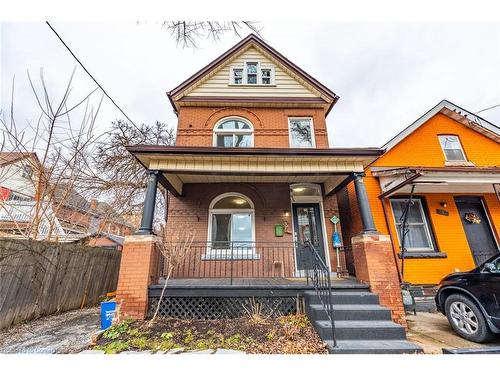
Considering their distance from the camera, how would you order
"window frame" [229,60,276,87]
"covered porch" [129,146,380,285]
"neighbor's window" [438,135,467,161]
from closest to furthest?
"covered porch" [129,146,380,285]
"neighbor's window" [438,135,467,161]
"window frame" [229,60,276,87]

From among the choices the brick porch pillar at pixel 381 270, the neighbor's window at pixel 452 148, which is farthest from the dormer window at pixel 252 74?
the neighbor's window at pixel 452 148

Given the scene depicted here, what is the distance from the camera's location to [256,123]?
812cm

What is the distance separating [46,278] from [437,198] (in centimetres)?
1204

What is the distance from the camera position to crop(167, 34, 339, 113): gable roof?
27.2ft

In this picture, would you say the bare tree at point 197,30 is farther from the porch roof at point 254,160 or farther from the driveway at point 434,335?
the driveway at point 434,335

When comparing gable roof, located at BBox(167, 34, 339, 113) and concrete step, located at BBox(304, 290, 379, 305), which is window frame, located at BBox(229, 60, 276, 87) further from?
concrete step, located at BBox(304, 290, 379, 305)

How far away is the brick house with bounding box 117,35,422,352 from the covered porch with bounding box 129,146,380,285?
0.03 meters

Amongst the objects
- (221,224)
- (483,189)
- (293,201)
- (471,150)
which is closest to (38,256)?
(221,224)

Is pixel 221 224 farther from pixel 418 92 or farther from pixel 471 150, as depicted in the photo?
pixel 418 92

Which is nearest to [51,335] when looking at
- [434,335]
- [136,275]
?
[136,275]

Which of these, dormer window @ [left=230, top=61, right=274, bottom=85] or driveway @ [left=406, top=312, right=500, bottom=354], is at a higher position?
dormer window @ [left=230, top=61, right=274, bottom=85]

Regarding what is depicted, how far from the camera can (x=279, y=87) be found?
28.1 feet

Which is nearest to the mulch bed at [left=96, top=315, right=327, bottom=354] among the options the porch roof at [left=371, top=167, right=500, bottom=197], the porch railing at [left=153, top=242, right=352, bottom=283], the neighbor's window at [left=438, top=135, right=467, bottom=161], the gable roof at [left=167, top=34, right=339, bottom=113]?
the porch railing at [left=153, top=242, right=352, bottom=283]

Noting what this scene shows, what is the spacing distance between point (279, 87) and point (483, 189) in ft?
26.8
